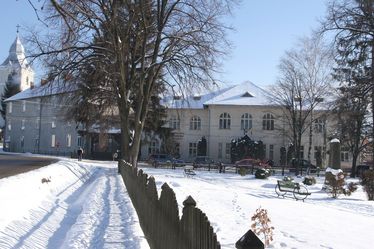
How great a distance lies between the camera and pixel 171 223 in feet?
22.6

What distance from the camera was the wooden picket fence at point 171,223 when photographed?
4.90 m

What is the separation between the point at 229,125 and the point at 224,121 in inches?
36.2

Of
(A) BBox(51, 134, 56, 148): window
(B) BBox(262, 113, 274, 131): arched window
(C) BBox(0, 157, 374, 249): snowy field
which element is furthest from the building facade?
(C) BBox(0, 157, 374, 249): snowy field

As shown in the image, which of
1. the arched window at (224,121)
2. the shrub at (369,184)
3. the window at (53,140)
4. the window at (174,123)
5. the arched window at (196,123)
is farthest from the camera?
the window at (53,140)

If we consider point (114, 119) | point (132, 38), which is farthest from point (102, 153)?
point (132, 38)

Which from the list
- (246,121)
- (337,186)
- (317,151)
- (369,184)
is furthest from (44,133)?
(369,184)

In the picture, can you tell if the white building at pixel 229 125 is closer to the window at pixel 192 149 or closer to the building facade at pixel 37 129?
the window at pixel 192 149

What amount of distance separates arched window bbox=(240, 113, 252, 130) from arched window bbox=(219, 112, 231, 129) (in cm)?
185

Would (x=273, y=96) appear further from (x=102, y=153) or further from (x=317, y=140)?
(x=102, y=153)

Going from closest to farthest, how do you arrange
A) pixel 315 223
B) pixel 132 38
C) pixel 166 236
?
pixel 166 236, pixel 315 223, pixel 132 38

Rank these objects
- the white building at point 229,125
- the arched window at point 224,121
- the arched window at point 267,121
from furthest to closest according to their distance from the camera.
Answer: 1. the arched window at point 224,121
2. the arched window at point 267,121
3. the white building at point 229,125

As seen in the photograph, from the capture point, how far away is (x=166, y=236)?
23.7 feet

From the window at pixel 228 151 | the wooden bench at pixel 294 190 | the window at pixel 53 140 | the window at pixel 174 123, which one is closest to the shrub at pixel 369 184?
the wooden bench at pixel 294 190

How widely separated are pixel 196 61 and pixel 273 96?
30.2 metres
